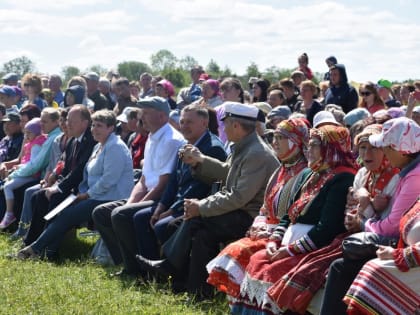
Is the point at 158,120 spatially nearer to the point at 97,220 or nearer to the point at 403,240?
the point at 97,220

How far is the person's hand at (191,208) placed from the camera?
6.57m

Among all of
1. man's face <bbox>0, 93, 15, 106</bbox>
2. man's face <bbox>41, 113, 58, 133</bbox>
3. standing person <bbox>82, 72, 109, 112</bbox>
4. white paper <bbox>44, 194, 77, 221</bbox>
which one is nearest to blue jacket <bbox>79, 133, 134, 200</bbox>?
white paper <bbox>44, 194, 77, 221</bbox>

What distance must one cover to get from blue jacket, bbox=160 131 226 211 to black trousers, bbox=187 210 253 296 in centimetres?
58

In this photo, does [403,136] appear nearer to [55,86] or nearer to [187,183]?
[187,183]

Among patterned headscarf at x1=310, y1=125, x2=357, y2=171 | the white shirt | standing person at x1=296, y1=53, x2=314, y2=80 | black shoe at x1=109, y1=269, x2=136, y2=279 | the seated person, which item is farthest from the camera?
standing person at x1=296, y1=53, x2=314, y2=80

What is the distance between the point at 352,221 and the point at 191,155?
205 cm

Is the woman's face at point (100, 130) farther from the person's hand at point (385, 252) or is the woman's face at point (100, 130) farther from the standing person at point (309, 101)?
the person's hand at point (385, 252)

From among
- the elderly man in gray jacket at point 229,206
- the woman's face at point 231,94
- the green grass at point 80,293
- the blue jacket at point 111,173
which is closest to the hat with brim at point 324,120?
the elderly man in gray jacket at point 229,206

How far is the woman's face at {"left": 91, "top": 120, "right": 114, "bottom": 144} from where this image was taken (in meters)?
8.53

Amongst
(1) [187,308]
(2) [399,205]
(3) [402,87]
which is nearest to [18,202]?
(1) [187,308]

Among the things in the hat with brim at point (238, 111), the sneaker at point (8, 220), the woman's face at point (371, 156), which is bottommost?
the sneaker at point (8, 220)

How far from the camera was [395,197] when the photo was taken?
4.93m

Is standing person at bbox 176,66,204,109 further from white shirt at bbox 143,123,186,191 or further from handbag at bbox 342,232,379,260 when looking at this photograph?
handbag at bbox 342,232,379,260

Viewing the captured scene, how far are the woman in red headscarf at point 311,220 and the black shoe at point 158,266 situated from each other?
1.26 metres
